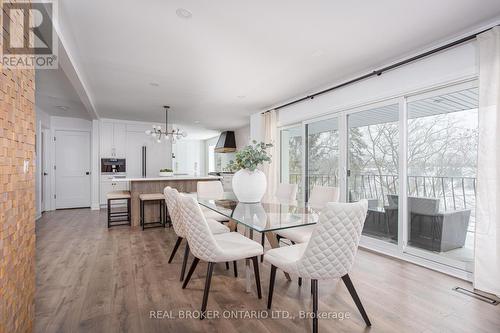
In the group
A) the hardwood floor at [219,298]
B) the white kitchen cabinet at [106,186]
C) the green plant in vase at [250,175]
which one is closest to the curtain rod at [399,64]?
the green plant in vase at [250,175]

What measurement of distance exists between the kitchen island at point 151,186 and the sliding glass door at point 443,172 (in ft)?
11.9

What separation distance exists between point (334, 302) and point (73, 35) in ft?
11.1

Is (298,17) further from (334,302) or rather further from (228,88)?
(334,302)

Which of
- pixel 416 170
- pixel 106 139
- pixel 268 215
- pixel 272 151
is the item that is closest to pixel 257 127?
pixel 272 151

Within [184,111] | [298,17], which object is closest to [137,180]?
[184,111]

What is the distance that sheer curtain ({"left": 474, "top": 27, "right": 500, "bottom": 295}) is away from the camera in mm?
2145

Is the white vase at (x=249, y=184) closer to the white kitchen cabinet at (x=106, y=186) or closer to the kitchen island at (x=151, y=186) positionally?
the kitchen island at (x=151, y=186)

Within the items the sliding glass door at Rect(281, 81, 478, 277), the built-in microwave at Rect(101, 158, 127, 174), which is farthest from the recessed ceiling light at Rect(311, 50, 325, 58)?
the built-in microwave at Rect(101, 158, 127, 174)

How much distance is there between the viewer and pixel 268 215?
7.17 ft

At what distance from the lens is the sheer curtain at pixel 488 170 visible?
84.4 inches

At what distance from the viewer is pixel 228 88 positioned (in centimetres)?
409

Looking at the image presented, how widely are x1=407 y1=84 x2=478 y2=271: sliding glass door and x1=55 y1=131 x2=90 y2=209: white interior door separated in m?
7.15

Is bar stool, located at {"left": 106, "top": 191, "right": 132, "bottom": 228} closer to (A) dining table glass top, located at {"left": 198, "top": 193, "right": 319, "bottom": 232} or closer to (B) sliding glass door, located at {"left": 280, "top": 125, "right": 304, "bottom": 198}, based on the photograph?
(A) dining table glass top, located at {"left": 198, "top": 193, "right": 319, "bottom": 232}

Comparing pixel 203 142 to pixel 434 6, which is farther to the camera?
pixel 203 142
